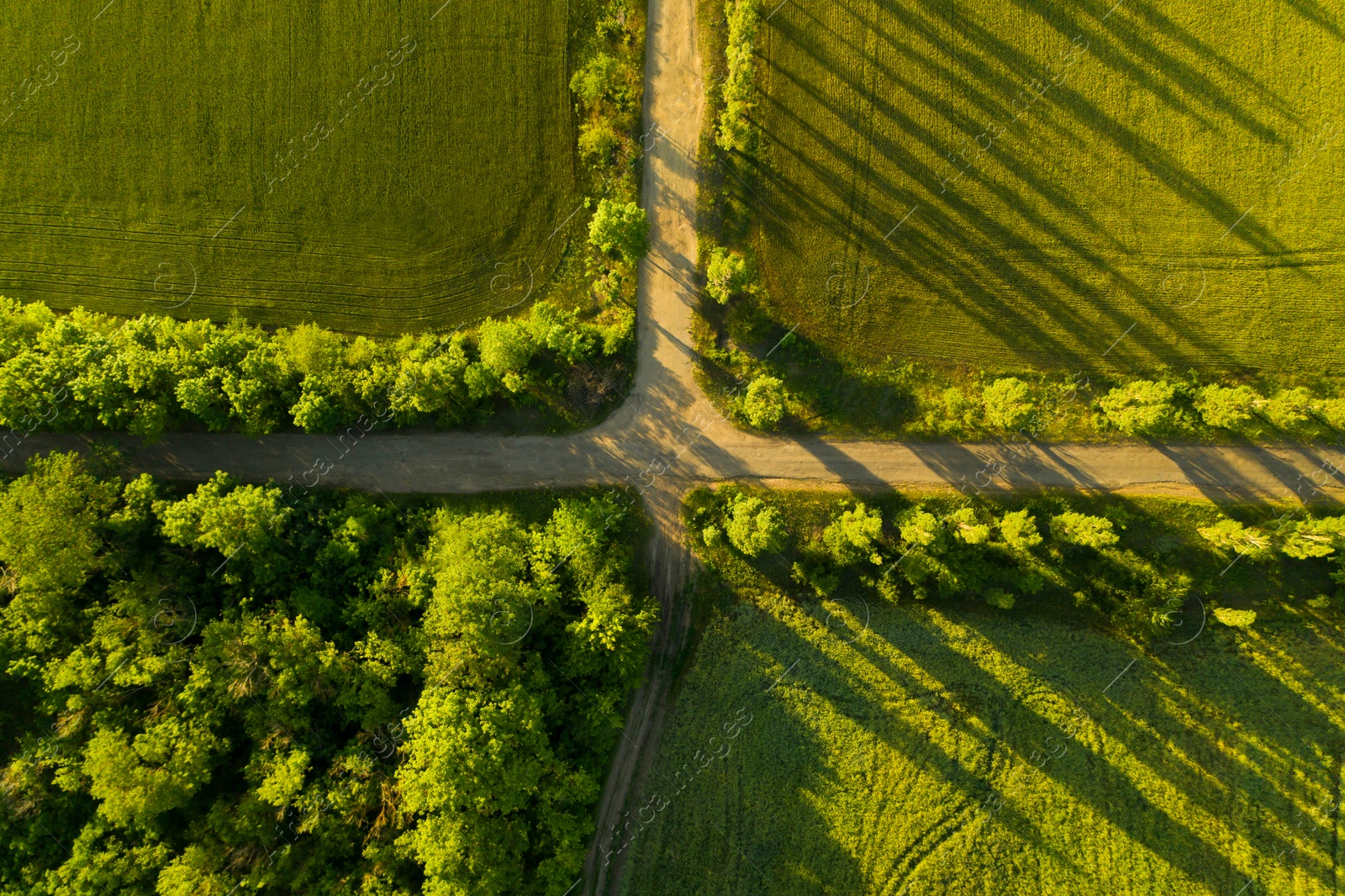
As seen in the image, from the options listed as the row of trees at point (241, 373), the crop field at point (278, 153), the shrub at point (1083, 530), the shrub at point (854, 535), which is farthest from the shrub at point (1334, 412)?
the crop field at point (278, 153)

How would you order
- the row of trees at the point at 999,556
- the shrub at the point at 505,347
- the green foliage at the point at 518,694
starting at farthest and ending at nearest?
the row of trees at the point at 999,556
the shrub at the point at 505,347
the green foliage at the point at 518,694

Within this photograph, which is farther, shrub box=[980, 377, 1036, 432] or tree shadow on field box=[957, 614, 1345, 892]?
tree shadow on field box=[957, 614, 1345, 892]

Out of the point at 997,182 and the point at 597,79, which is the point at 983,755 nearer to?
the point at 997,182

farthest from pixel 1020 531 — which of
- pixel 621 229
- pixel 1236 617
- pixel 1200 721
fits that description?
pixel 621 229

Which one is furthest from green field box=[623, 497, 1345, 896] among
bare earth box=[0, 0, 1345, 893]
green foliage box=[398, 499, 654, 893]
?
green foliage box=[398, 499, 654, 893]

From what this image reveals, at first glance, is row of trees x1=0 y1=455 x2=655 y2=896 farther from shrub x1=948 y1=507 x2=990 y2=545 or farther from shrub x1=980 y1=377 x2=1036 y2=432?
shrub x1=980 y1=377 x2=1036 y2=432

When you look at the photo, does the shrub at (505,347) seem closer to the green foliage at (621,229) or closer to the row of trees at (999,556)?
the green foliage at (621,229)
